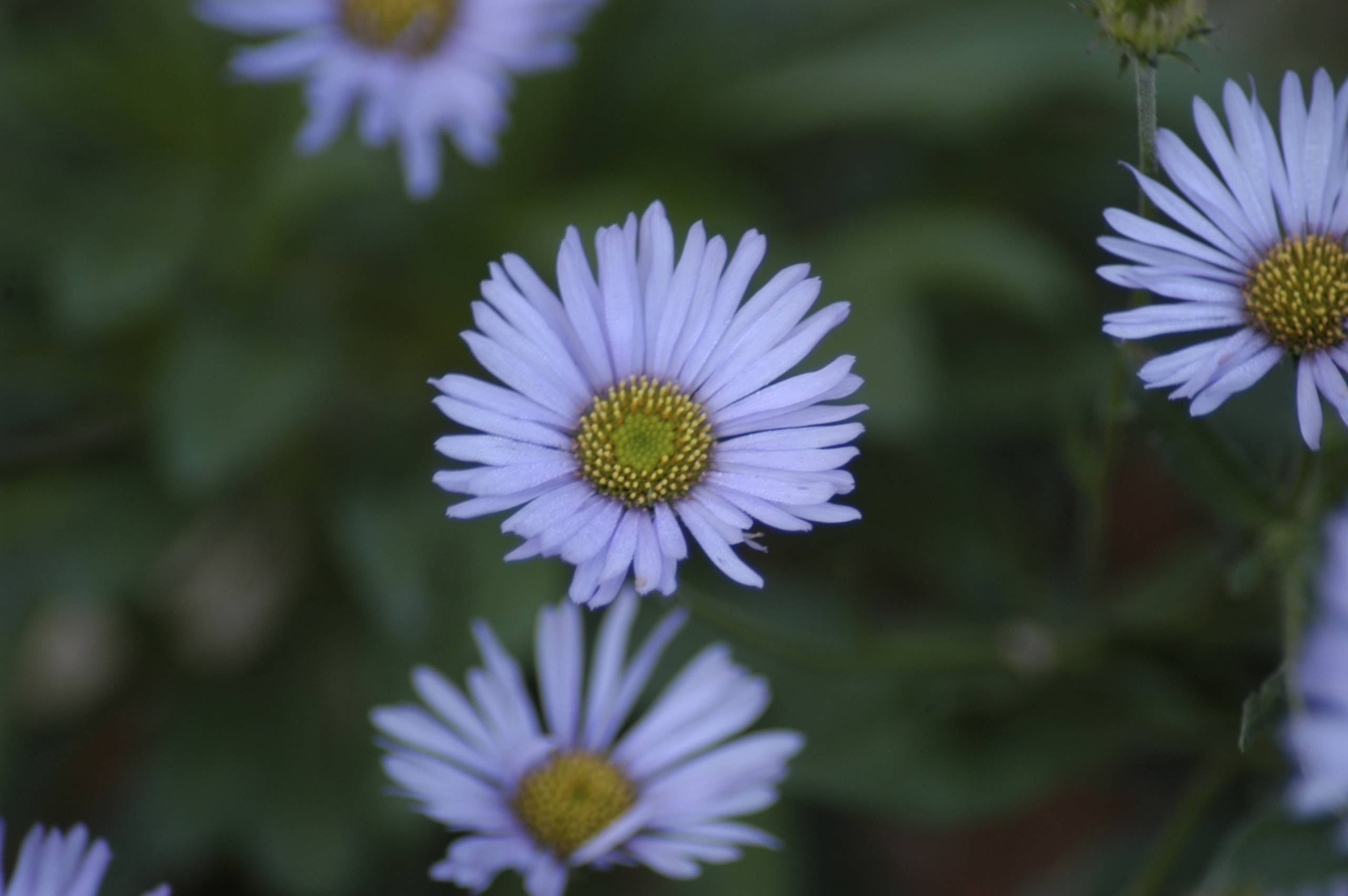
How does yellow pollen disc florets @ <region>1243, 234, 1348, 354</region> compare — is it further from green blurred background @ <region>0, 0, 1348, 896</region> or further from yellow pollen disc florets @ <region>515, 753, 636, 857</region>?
yellow pollen disc florets @ <region>515, 753, 636, 857</region>

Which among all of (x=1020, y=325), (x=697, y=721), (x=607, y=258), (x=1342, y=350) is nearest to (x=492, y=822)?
(x=697, y=721)

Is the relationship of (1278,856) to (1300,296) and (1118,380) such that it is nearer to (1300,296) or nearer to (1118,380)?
(1118,380)

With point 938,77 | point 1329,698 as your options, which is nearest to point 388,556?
point 938,77

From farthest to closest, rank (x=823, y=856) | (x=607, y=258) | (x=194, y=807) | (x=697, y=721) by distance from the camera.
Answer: (x=823, y=856) < (x=194, y=807) < (x=697, y=721) < (x=607, y=258)

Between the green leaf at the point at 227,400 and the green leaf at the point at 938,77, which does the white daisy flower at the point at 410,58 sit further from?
the green leaf at the point at 938,77

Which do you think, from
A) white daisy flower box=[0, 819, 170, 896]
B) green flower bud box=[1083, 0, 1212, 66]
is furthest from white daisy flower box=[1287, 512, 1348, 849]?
white daisy flower box=[0, 819, 170, 896]

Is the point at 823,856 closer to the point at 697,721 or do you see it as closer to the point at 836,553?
the point at 836,553

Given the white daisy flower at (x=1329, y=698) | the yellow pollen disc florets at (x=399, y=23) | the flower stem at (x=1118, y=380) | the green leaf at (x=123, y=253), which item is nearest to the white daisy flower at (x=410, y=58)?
the yellow pollen disc florets at (x=399, y=23)
